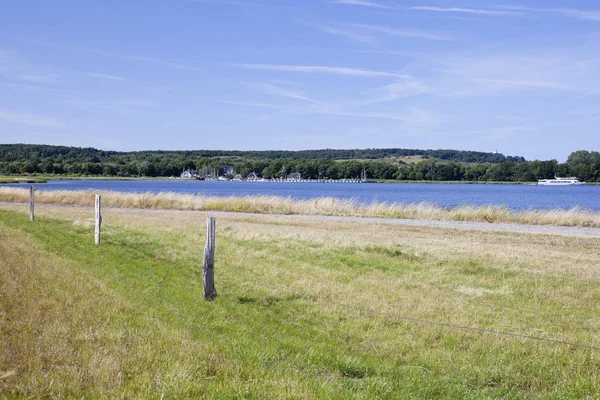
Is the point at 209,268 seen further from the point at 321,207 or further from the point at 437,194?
the point at 437,194

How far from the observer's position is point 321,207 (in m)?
40.1

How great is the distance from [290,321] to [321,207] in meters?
30.0

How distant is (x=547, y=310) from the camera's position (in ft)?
37.6

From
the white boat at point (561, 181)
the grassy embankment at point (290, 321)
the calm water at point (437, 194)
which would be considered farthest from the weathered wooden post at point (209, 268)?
the white boat at point (561, 181)

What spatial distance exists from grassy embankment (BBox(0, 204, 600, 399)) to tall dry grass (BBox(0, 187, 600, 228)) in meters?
15.2

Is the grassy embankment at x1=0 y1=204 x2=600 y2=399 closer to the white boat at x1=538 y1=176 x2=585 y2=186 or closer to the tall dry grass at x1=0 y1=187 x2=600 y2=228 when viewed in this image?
the tall dry grass at x1=0 y1=187 x2=600 y2=228

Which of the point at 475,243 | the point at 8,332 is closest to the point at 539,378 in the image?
the point at 8,332

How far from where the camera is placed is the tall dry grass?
3301 cm

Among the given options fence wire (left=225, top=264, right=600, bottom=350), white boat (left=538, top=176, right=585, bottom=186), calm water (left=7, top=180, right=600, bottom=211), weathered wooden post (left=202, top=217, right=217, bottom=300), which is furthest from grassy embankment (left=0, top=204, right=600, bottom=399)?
white boat (left=538, top=176, right=585, bottom=186)

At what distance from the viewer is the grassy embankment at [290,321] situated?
239 inches

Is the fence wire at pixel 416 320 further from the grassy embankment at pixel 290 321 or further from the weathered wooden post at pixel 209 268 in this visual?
the weathered wooden post at pixel 209 268

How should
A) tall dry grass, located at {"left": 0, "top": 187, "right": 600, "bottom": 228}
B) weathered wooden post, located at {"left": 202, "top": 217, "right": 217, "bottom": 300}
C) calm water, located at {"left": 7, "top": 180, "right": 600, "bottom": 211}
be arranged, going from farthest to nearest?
1. calm water, located at {"left": 7, "top": 180, "right": 600, "bottom": 211}
2. tall dry grass, located at {"left": 0, "top": 187, "right": 600, "bottom": 228}
3. weathered wooden post, located at {"left": 202, "top": 217, "right": 217, "bottom": 300}

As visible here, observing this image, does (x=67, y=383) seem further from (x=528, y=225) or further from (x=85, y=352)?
(x=528, y=225)

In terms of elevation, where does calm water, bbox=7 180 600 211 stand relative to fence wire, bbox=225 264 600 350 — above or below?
below
